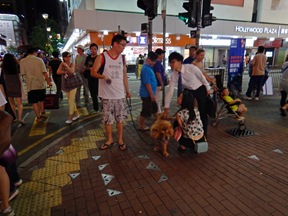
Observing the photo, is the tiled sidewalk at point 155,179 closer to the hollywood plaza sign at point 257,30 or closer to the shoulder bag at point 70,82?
the shoulder bag at point 70,82

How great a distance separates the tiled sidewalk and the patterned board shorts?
648 millimetres

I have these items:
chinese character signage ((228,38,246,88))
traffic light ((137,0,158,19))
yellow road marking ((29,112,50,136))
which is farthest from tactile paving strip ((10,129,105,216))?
chinese character signage ((228,38,246,88))

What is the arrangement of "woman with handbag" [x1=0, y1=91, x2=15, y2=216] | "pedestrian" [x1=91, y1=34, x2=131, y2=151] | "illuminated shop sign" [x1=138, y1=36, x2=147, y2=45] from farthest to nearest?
"illuminated shop sign" [x1=138, y1=36, x2=147, y2=45]
"pedestrian" [x1=91, y1=34, x2=131, y2=151]
"woman with handbag" [x1=0, y1=91, x2=15, y2=216]

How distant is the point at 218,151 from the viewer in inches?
160

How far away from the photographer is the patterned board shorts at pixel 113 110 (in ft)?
12.6

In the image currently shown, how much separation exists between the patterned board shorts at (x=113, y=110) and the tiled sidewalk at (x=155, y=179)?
65 centimetres

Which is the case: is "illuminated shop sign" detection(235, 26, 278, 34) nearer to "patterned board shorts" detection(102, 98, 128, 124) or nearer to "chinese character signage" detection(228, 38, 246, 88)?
"chinese character signage" detection(228, 38, 246, 88)

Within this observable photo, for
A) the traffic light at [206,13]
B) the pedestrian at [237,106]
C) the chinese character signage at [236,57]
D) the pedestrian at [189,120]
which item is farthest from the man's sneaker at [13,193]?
the chinese character signage at [236,57]

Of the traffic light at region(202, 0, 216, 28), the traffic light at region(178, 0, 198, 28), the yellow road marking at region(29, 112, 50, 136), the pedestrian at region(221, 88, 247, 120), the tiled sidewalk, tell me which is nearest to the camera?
the tiled sidewalk

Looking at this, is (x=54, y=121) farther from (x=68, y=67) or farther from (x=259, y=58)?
(x=259, y=58)

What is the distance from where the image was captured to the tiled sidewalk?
2576mm

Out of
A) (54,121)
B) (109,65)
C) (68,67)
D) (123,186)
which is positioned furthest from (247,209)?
(54,121)

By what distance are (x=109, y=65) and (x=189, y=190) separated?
2.31 metres

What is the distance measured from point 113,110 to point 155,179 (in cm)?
144
